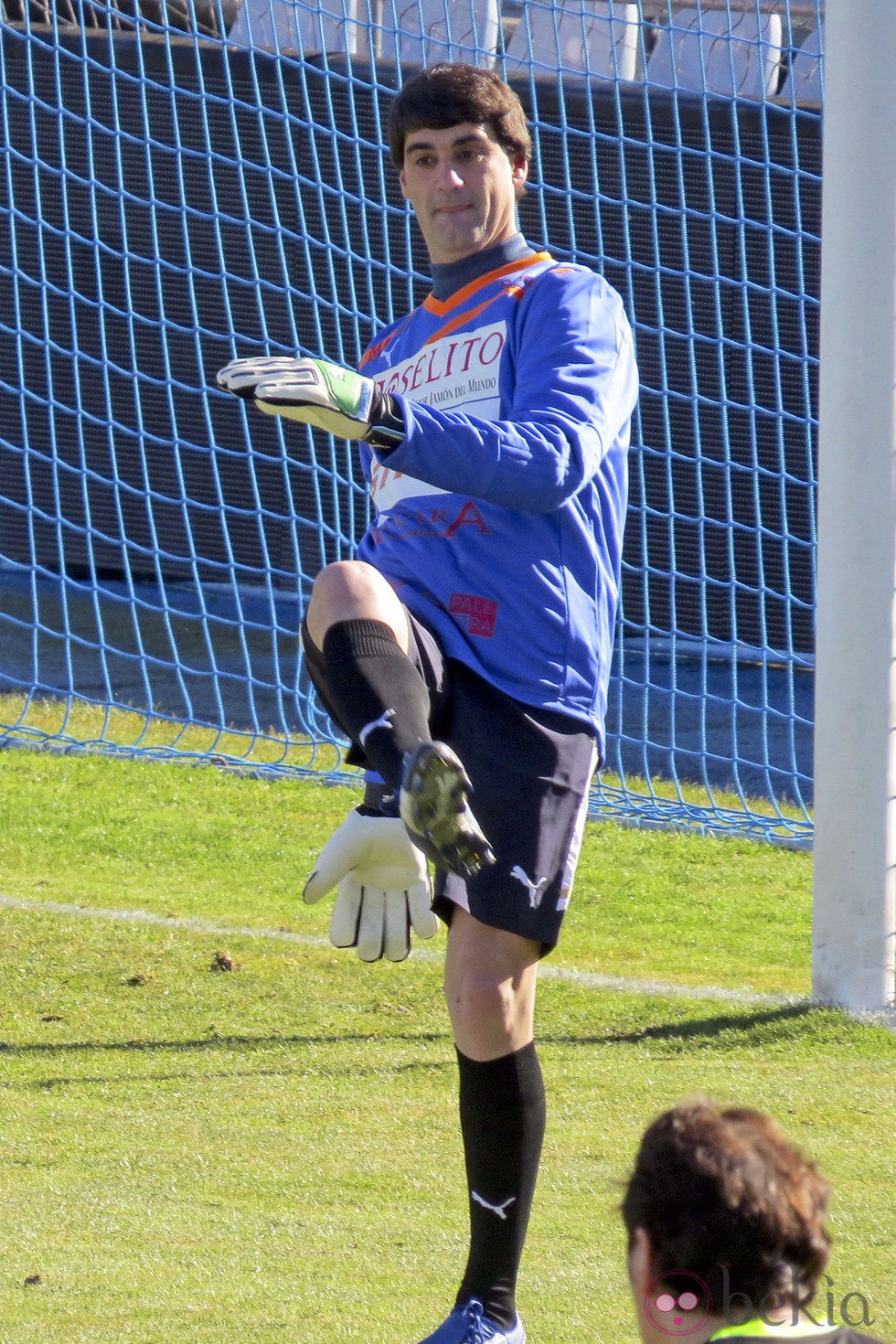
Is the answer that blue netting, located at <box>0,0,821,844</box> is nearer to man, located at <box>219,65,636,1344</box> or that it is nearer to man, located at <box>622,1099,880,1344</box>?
man, located at <box>219,65,636,1344</box>

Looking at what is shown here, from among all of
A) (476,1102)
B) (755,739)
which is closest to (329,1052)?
(476,1102)

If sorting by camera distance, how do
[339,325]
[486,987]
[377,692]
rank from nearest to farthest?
[377,692], [486,987], [339,325]

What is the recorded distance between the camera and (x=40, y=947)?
4.95 metres

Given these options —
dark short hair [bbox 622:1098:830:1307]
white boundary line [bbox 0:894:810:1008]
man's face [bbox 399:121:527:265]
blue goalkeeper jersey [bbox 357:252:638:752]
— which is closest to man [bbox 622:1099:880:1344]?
dark short hair [bbox 622:1098:830:1307]

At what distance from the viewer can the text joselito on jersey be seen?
111 inches

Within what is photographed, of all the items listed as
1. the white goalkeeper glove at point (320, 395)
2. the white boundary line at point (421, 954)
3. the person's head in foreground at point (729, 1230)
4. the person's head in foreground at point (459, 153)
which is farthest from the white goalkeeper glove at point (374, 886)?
the white boundary line at point (421, 954)

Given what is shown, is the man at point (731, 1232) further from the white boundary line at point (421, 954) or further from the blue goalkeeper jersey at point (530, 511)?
the white boundary line at point (421, 954)

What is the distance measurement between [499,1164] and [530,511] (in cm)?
97

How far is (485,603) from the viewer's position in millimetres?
2760

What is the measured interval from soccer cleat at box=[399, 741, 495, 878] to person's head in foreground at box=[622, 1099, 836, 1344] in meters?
0.94

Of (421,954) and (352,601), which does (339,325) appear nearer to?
(421,954)

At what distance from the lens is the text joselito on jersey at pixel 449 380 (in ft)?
9.21

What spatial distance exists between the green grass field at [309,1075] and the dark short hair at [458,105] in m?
1.82


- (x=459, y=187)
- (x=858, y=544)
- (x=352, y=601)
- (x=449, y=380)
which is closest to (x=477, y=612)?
(x=352, y=601)
